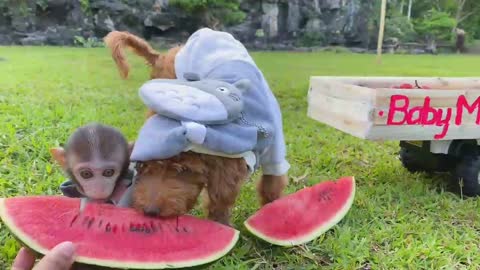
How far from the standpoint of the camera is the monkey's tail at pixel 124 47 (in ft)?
4.66

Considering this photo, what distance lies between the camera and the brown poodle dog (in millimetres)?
1093

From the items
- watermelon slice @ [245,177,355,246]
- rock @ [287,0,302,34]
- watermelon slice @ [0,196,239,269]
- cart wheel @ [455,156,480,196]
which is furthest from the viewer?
rock @ [287,0,302,34]

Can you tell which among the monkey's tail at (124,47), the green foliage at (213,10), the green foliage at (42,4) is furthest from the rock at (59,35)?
the monkey's tail at (124,47)

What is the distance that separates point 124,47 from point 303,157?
1165mm

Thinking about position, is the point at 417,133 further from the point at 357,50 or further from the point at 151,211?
the point at 357,50

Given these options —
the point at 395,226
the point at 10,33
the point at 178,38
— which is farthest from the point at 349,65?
the point at 10,33

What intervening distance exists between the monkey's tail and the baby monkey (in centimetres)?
31

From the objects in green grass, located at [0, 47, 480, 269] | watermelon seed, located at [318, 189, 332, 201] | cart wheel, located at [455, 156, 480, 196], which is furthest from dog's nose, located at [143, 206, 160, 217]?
cart wheel, located at [455, 156, 480, 196]

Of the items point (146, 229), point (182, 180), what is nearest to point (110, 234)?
point (146, 229)

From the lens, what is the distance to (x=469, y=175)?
190 centimetres

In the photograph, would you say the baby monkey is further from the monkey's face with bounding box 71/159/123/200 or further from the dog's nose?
the dog's nose

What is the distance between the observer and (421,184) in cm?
205

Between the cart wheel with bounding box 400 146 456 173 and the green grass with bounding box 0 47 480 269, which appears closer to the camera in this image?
the green grass with bounding box 0 47 480 269

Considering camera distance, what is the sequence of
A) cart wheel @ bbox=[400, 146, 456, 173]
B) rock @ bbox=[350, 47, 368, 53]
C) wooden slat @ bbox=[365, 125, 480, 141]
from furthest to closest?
rock @ bbox=[350, 47, 368, 53] → cart wheel @ bbox=[400, 146, 456, 173] → wooden slat @ bbox=[365, 125, 480, 141]
